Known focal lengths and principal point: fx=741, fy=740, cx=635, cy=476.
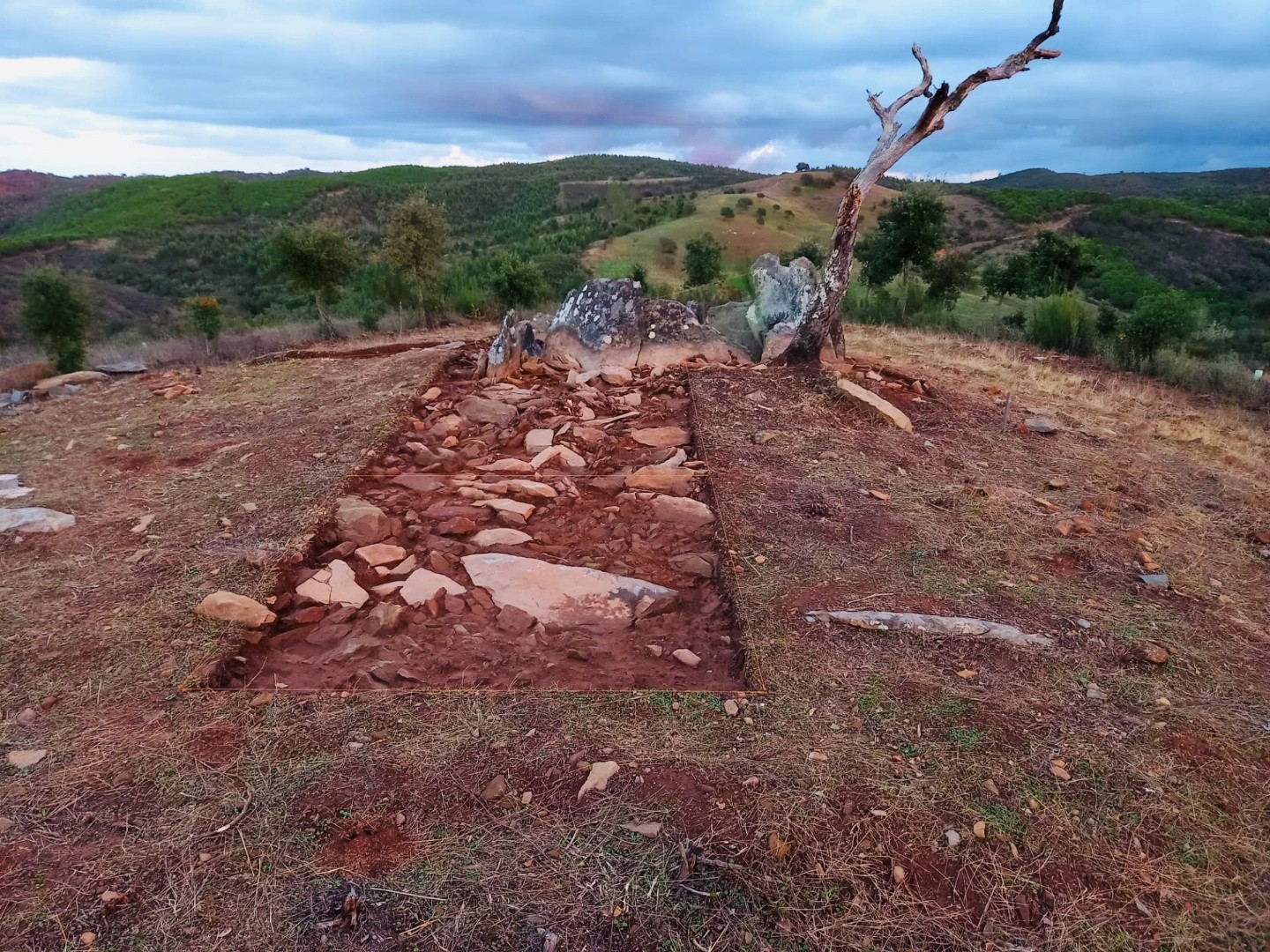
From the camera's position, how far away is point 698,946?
1.83m

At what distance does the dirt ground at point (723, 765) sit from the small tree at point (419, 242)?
808 cm

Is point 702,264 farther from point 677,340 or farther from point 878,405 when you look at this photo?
point 878,405

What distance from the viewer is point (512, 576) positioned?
11.9ft

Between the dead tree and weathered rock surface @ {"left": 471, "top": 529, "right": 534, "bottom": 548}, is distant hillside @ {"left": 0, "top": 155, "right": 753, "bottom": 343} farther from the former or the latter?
weathered rock surface @ {"left": 471, "top": 529, "right": 534, "bottom": 548}

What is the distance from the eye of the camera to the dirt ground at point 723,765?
192 cm

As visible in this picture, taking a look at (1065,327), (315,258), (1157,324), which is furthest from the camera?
(315,258)

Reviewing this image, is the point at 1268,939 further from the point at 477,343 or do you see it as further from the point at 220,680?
the point at 477,343

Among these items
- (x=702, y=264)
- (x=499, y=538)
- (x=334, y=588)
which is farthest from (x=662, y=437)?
(x=702, y=264)

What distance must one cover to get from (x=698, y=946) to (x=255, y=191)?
179ft

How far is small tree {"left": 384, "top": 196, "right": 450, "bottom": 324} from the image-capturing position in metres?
11.7

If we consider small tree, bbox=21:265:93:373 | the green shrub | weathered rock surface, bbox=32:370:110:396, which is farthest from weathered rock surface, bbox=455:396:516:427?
the green shrub

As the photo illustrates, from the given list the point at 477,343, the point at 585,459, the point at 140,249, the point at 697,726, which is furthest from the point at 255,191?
the point at 697,726

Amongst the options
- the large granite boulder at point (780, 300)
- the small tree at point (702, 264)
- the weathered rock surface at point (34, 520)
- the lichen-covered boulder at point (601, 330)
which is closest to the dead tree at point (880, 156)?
the large granite boulder at point (780, 300)

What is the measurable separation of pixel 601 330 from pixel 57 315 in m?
6.88
